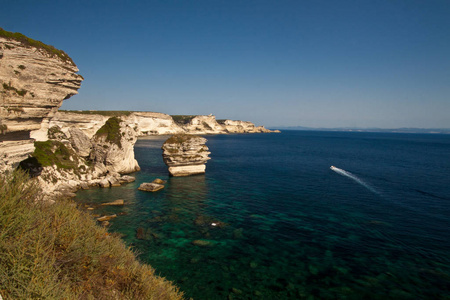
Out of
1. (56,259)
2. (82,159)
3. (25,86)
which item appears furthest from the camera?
(82,159)

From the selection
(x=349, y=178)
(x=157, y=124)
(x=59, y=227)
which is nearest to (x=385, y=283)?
(x=59, y=227)

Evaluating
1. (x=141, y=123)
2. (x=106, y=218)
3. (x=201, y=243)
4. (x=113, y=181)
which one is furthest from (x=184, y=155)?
(x=141, y=123)

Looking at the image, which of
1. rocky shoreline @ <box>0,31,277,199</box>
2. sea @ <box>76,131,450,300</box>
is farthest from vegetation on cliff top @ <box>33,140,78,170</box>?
sea @ <box>76,131,450,300</box>

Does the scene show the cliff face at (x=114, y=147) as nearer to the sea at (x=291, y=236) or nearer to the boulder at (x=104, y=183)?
the boulder at (x=104, y=183)

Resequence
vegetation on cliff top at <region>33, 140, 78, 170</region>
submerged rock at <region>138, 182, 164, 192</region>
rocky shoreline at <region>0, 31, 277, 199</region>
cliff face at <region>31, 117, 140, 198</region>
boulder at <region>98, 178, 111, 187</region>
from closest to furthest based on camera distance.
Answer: rocky shoreline at <region>0, 31, 277, 199</region>, cliff face at <region>31, 117, 140, 198</region>, vegetation on cliff top at <region>33, 140, 78, 170</region>, submerged rock at <region>138, 182, 164, 192</region>, boulder at <region>98, 178, 111, 187</region>

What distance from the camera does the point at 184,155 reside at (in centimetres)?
3819

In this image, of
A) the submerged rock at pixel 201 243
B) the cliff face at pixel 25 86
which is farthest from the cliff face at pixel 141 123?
the submerged rock at pixel 201 243

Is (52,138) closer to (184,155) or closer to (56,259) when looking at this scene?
(184,155)

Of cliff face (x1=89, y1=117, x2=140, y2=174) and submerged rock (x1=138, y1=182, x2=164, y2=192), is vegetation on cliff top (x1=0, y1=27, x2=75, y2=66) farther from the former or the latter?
cliff face (x1=89, y1=117, x2=140, y2=174)

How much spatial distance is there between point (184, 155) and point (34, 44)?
23.5m

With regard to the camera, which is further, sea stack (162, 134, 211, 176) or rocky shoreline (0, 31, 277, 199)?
sea stack (162, 134, 211, 176)

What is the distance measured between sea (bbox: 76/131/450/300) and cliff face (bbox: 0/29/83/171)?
8.86 meters

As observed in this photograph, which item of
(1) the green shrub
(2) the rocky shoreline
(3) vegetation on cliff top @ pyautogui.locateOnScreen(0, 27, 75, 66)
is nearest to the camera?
(1) the green shrub

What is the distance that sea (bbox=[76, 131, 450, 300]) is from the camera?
40.7 feet
